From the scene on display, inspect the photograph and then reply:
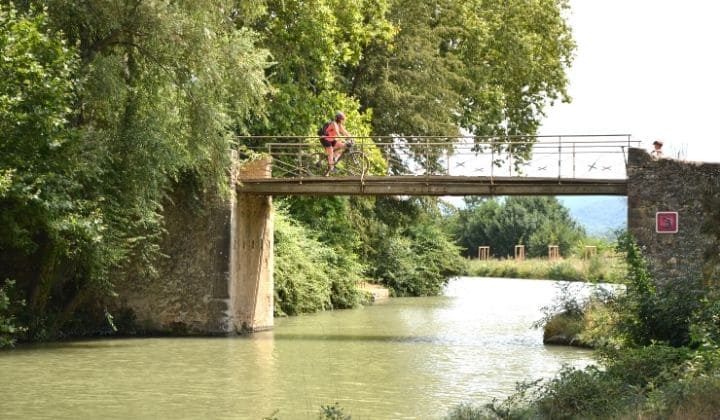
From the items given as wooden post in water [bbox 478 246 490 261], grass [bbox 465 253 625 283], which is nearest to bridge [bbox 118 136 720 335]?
grass [bbox 465 253 625 283]

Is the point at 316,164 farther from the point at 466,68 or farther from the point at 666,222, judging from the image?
the point at 466,68

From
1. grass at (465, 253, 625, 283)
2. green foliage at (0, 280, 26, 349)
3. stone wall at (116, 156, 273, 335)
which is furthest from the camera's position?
grass at (465, 253, 625, 283)

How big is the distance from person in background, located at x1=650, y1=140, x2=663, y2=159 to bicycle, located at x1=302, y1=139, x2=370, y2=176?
5536 millimetres

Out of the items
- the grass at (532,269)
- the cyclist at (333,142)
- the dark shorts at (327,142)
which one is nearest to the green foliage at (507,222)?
the grass at (532,269)

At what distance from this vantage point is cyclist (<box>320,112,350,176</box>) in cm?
2330

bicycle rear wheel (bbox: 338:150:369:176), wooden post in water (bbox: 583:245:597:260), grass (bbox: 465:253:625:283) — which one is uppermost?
bicycle rear wheel (bbox: 338:150:369:176)

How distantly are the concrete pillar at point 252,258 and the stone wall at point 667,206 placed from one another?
7295 mm

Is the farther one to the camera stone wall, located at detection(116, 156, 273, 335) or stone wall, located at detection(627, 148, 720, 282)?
stone wall, located at detection(116, 156, 273, 335)

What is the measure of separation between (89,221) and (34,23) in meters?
3.33

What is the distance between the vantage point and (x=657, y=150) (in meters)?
21.8

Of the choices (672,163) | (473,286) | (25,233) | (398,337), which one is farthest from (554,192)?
(473,286)

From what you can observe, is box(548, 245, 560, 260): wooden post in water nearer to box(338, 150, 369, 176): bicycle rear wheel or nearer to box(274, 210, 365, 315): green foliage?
box(274, 210, 365, 315): green foliage

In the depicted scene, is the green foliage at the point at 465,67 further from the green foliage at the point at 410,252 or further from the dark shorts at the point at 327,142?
the dark shorts at the point at 327,142

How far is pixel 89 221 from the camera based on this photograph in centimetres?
1856
